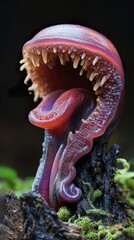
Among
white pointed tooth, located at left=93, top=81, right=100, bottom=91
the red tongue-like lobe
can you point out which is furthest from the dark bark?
white pointed tooth, located at left=93, top=81, right=100, bottom=91

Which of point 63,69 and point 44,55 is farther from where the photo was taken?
point 63,69

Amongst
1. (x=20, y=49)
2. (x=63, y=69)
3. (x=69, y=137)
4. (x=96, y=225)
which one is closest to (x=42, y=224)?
(x=96, y=225)

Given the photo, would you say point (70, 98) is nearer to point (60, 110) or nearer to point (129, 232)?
point (60, 110)

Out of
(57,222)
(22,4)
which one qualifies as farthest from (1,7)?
(57,222)

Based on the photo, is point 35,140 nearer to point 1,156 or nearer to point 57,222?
point 1,156

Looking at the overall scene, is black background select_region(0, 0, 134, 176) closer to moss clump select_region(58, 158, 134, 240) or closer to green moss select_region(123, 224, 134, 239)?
moss clump select_region(58, 158, 134, 240)
